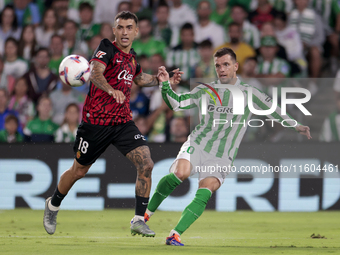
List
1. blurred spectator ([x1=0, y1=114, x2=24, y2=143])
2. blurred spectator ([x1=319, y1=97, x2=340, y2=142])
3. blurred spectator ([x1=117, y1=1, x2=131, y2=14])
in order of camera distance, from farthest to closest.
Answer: blurred spectator ([x1=117, y1=1, x2=131, y2=14]) → blurred spectator ([x1=0, y1=114, x2=24, y2=143]) → blurred spectator ([x1=319, y1=97, x2=340, y2=142])

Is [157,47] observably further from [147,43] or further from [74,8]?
[74,8]

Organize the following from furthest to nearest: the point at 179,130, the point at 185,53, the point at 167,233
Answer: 1. the point at 185,53
2. the point at 179,130
3. the point at 167,233

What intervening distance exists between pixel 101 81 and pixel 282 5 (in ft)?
20.1

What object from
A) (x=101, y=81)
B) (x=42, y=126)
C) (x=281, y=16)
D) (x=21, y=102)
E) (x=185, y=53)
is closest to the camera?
(x=101, y=81)

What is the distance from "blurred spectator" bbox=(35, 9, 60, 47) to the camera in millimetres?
9969

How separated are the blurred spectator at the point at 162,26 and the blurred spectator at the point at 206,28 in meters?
0.52

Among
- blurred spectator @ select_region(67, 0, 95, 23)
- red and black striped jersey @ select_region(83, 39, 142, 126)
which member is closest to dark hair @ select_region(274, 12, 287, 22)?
blurred spectator @ select_region(67, 0, 95, 23)

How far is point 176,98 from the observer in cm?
528

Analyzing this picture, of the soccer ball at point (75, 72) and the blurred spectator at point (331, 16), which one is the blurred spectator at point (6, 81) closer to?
the soccer ball at point (75, 72)

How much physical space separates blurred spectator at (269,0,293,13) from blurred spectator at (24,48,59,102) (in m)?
4.29

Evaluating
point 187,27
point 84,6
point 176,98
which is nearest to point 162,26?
point 187,27

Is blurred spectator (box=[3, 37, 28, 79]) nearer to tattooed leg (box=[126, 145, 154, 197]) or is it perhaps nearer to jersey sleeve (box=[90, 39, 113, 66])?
jersey sleeve (box=[90, 39, 113, 66])

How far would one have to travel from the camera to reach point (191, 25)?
947 centimetres

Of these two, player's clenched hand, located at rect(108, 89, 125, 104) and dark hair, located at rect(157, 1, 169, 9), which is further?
dark hair, located at rect(157, 1, 169, 9)
